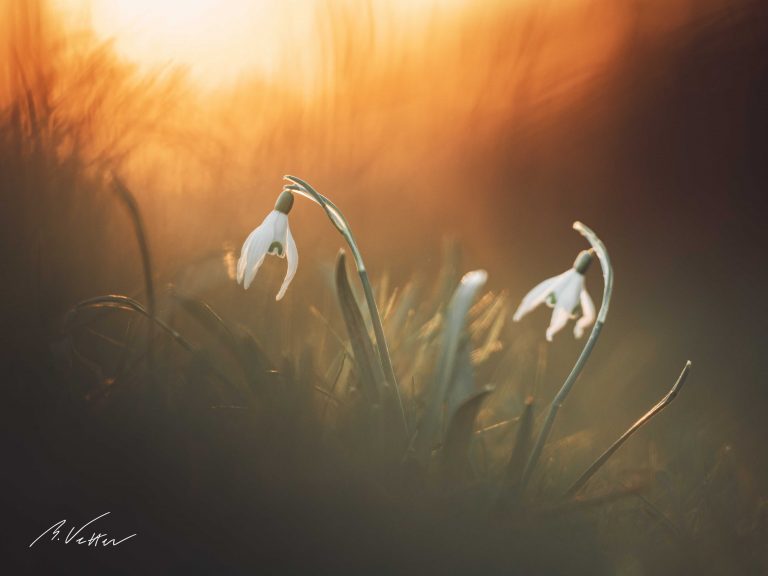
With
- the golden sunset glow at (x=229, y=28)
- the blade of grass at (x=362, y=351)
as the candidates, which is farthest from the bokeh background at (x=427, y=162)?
the blade of grass at (x=362, y=351)

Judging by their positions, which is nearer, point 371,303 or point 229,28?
point 371,303

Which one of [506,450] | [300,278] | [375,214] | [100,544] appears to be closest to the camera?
[100,544]

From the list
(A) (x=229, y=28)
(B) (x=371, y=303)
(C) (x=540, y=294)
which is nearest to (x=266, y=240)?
(B) (x=371, y=303)

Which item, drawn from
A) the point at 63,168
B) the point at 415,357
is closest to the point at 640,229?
the point at 415,357

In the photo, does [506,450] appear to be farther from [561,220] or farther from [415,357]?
[561,220]

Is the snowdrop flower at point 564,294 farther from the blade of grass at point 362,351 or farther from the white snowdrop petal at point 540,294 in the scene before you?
the blade of grass at point 362,351

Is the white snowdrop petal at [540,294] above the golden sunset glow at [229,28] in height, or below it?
below
